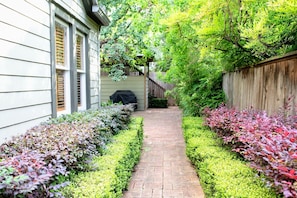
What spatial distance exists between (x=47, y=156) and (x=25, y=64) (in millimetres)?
1521

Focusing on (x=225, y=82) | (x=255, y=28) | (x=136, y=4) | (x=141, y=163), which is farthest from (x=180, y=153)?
(x=136, y=4)

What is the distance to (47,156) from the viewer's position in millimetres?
1915

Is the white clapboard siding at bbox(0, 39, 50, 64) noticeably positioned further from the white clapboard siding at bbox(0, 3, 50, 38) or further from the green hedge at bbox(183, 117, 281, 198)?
the green hedge at bbox(183, 117, 281, 198)

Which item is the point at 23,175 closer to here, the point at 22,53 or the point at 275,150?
the point at 275,150

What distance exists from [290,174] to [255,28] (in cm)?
179

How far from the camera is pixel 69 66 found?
4352 mm

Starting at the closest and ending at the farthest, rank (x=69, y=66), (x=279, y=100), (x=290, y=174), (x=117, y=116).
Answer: (x=290, y=174) → (x=279, y=100) → (x=69, y=66) → (x=117, y=116)

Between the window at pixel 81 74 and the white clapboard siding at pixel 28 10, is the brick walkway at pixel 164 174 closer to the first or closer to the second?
the window at pixel 81 74

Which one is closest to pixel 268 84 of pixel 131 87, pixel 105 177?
pixel 105 177

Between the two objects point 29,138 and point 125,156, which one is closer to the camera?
point 29,138

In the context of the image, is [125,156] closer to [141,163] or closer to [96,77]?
[141,163]

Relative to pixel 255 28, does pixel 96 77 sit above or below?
below

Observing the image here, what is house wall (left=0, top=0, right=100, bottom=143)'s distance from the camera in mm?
2594

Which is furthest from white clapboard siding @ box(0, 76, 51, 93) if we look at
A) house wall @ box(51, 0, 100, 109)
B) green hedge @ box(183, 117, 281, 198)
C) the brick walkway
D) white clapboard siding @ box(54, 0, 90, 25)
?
green hedge @ box(183, 117, 281, 198)
